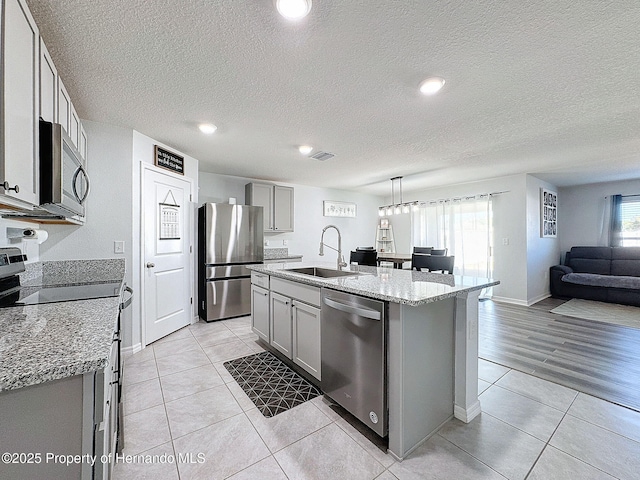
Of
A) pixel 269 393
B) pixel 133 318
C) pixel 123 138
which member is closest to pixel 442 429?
pixel 269 393

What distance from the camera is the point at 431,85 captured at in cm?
199

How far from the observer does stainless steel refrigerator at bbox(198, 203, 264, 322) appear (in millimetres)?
3865

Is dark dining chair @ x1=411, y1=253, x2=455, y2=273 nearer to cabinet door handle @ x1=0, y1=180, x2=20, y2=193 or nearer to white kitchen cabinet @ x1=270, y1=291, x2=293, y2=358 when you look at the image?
white kitchen cabinet @ x1=270, y1=291, x2=293, y2=358

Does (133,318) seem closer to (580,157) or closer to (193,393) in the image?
(193,393)

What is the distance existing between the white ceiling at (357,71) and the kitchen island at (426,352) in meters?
1.46

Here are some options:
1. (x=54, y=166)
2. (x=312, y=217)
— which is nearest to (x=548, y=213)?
(x=312, y=217)

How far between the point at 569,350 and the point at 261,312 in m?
3.32

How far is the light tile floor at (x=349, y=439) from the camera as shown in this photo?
A: 142cm

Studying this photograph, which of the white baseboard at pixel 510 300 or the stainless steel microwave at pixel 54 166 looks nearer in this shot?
the stainless steel microwave at pixel 54 166

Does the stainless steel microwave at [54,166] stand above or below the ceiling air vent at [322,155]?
below

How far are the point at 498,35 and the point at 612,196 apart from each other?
6.27 m

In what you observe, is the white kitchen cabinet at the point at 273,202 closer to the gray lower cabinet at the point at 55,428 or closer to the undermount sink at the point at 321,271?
the undermount sink at the point at 321,271

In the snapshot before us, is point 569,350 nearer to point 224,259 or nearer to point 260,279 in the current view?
point 260,279

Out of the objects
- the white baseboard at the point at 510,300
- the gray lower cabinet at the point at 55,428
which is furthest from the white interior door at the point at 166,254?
the white baseboard at the point at 510,300
